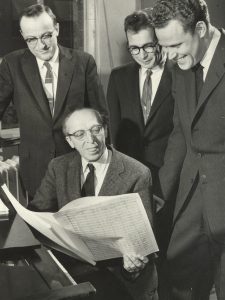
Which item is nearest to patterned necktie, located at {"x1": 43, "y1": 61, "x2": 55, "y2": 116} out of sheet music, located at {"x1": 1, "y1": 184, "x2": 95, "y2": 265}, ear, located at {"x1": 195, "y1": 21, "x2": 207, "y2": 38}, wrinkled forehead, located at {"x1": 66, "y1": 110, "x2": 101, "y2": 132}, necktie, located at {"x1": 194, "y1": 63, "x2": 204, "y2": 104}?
wrinkled forehead, located at {"x1": 66, "y1": 110, "x2": 101, "y2": 132}

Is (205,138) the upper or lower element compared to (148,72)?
lower

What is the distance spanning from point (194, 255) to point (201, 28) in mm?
976

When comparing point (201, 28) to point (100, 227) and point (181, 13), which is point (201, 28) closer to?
point (181, 13)

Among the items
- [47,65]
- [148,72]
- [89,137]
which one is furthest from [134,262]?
[47,65]

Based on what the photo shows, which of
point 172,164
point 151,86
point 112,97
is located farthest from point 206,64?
point 112,97

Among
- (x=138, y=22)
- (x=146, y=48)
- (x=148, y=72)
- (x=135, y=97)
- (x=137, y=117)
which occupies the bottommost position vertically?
(x=137, y=117)

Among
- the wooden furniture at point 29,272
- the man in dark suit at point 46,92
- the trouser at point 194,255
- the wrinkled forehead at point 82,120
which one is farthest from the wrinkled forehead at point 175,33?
the man in dark suit at point 46,92

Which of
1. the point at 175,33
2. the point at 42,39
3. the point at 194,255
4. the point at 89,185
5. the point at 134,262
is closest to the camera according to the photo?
the point at 134,262

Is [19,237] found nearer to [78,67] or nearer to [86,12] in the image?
[78,67]

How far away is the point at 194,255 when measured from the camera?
207cm

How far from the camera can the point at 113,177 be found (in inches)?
73.4

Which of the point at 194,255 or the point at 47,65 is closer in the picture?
the point at 194,255

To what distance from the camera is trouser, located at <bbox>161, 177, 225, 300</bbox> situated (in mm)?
1921

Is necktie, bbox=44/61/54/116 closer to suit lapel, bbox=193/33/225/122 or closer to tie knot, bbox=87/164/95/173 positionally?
Result: tie knot, bbox=87/164/95/173
